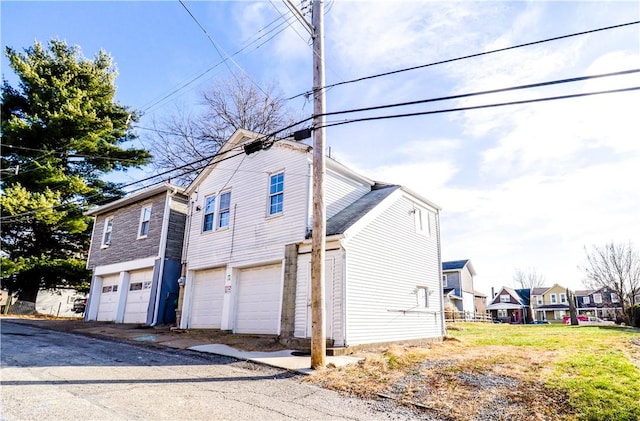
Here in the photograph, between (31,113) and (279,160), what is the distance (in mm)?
18766

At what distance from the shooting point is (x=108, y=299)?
18734 mm

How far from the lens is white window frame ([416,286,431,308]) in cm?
1344

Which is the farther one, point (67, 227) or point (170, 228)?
point (67, 227)

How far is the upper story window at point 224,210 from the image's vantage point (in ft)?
46.1

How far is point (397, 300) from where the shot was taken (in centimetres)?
1212

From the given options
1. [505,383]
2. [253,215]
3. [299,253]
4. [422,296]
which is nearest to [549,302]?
[422,296]

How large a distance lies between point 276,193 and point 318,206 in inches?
185

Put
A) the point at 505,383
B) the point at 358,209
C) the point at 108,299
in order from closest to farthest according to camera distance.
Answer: the point at 505,383
the point at 358,209
the point at 108,299

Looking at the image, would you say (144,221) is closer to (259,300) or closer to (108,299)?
(108,299)

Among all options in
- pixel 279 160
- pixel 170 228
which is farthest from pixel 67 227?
pixel 279 160

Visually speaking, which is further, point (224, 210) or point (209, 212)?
point (209, 212)

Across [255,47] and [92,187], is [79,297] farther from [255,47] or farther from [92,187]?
[255,47]

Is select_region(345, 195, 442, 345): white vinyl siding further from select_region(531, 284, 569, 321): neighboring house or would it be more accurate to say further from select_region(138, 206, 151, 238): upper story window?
select_region(531, 284, 569, 321): neighboring house

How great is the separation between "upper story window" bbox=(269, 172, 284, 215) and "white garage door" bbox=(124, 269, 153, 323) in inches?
303
